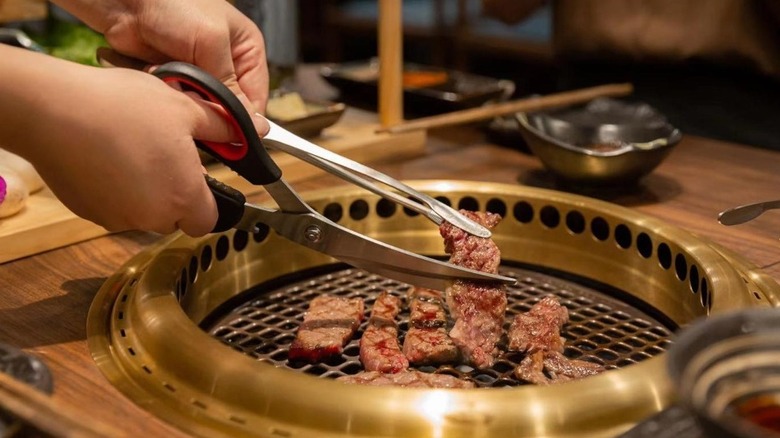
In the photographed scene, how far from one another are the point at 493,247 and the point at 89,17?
0.92m

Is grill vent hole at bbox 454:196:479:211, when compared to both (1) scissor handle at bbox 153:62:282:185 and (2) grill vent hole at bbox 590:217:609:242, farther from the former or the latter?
(1) scissor handle at bbox 153:62:282:185

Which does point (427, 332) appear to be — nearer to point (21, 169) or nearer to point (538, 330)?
point (538, 330)

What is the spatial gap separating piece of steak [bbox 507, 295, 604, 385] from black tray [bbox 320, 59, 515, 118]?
133 centimetres

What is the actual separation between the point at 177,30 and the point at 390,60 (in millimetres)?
878

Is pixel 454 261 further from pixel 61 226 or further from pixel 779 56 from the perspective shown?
pixel 779 56

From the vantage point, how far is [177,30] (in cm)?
156

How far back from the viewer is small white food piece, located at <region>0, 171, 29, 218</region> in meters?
1.67

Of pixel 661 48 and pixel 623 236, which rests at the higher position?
pixel 661 48

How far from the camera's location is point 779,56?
9.00ft

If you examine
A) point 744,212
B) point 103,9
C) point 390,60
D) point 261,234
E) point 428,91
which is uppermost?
point 103,9

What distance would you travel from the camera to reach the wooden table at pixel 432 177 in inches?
46.6

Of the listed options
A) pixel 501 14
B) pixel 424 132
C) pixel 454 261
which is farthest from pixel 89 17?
pixel 501 14

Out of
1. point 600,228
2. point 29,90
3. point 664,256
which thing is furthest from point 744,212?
point 29,90

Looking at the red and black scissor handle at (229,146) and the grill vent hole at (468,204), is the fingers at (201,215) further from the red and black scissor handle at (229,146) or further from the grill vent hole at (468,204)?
the grill vent hole at (468,204)
